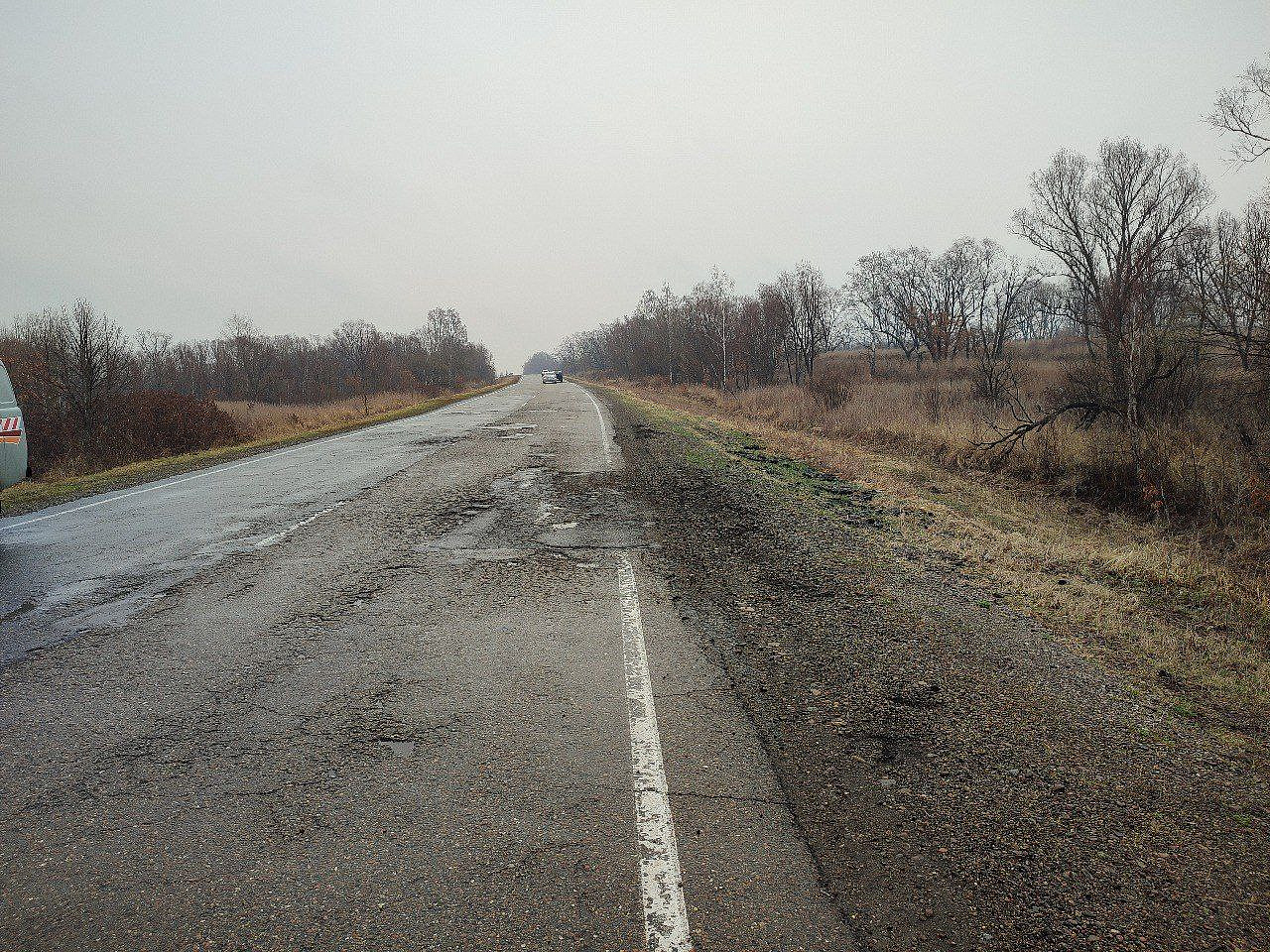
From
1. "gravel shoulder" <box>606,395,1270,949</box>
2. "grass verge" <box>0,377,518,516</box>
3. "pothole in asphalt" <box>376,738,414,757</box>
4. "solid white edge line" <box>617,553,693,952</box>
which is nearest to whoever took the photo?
"solid white edge line" <box>617,553,693,952</box>

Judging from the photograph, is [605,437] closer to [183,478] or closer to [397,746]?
[183,478]

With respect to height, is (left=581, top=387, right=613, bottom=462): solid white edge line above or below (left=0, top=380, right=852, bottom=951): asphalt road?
above

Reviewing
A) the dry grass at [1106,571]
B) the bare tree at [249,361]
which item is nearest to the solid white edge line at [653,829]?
the dry grass at [1106,571]

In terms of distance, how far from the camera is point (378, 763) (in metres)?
2.92

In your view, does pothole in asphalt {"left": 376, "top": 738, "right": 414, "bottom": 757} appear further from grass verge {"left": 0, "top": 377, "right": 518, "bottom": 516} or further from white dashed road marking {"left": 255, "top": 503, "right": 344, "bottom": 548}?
grass verge {"left": 0, "top": 377, "right": 518, "bottom": 516}

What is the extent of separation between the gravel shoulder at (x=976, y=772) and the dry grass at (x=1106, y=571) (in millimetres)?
374

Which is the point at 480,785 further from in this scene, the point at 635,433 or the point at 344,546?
the point at 635,433

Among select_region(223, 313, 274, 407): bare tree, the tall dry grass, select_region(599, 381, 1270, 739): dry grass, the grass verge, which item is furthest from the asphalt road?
select_region(223, 313, 274, 407): bare tree

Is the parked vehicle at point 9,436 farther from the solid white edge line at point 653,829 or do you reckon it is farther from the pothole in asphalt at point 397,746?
the solid white edge line at point 653,829

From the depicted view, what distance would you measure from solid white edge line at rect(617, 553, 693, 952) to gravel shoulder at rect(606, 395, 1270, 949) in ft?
1.71

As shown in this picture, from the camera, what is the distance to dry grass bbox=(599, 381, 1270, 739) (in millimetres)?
4125

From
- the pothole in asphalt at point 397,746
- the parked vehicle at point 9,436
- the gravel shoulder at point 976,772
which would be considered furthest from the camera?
the parked vehicle at point 9,436

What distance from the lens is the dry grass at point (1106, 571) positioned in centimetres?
412

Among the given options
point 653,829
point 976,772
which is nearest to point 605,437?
point 976,772
